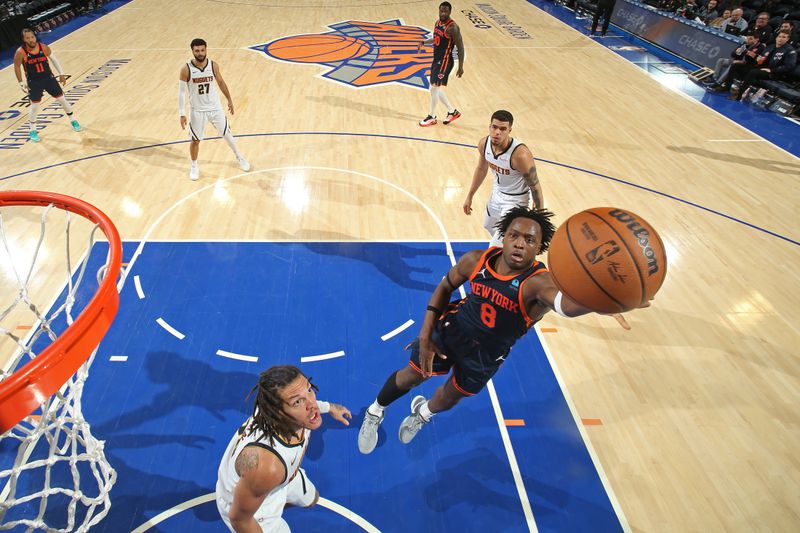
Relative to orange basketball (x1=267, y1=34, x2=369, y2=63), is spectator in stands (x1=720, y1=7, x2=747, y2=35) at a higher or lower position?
higher

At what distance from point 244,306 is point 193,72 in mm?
3311

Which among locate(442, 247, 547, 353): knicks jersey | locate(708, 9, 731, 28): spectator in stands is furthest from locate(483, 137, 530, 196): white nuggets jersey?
locate(708, 9, 731, 28): spectator in stands

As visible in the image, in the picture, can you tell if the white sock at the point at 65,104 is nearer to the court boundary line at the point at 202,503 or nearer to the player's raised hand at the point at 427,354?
the court boundary line at the point at 202,503

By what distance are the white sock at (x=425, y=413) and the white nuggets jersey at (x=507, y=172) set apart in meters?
2.19

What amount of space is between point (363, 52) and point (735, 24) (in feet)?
30.0

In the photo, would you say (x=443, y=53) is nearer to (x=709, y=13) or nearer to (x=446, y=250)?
(x=446, y=250)

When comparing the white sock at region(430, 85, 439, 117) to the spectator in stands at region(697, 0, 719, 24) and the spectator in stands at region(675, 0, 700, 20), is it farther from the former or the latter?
the spectator in stands at region(675, 0, 700, 20)

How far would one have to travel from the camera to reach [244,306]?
475cm

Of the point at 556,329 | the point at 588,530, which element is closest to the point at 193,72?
the point at 556,329

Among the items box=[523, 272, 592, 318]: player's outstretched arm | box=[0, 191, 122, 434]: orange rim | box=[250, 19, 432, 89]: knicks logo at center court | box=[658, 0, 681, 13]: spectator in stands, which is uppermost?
box=[658, 0, 681, 13]: spectator in stands

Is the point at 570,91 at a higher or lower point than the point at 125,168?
higher

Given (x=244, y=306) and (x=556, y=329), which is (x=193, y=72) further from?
(x=556, y=329)

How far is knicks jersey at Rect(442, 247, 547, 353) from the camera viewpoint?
276 cm

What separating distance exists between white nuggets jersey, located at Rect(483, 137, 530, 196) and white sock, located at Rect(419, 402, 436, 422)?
2.19 metres
